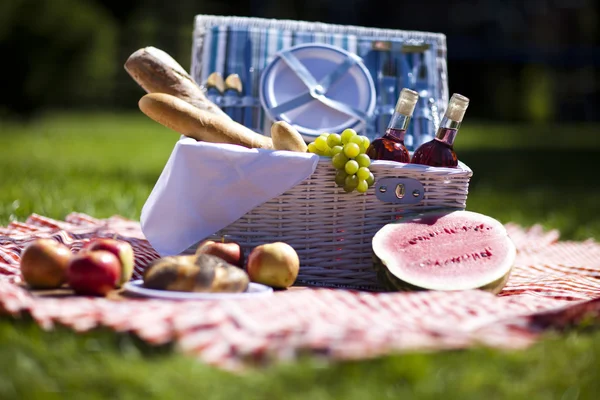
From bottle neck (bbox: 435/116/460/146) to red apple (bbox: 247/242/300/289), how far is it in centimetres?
91

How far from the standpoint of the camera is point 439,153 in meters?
3.46

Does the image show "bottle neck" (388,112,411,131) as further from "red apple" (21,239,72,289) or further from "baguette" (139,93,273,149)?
"red apple" (21,239,72,289)

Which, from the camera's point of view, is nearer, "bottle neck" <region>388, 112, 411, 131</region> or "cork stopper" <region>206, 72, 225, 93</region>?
"bottle neck" <region>388, 112, 411, 131</region>

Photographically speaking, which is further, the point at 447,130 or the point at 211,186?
the point at 447,130

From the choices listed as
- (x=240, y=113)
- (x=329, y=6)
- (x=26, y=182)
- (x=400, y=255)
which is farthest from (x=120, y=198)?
(x=329, y=6)

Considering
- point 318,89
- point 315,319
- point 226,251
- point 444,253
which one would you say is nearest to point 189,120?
point 226,251

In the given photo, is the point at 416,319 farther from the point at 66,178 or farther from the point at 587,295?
the point at 66,178

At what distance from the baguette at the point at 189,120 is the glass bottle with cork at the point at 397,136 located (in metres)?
0.58

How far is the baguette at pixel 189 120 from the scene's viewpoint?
3.57m

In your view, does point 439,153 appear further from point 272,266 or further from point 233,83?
point 233,83

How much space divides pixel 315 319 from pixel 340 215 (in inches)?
45.0

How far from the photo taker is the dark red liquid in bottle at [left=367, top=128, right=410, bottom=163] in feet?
11.4

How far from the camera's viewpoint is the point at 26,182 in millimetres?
6031

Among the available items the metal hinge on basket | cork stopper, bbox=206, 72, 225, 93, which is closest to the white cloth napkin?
the metal hinge on basket
